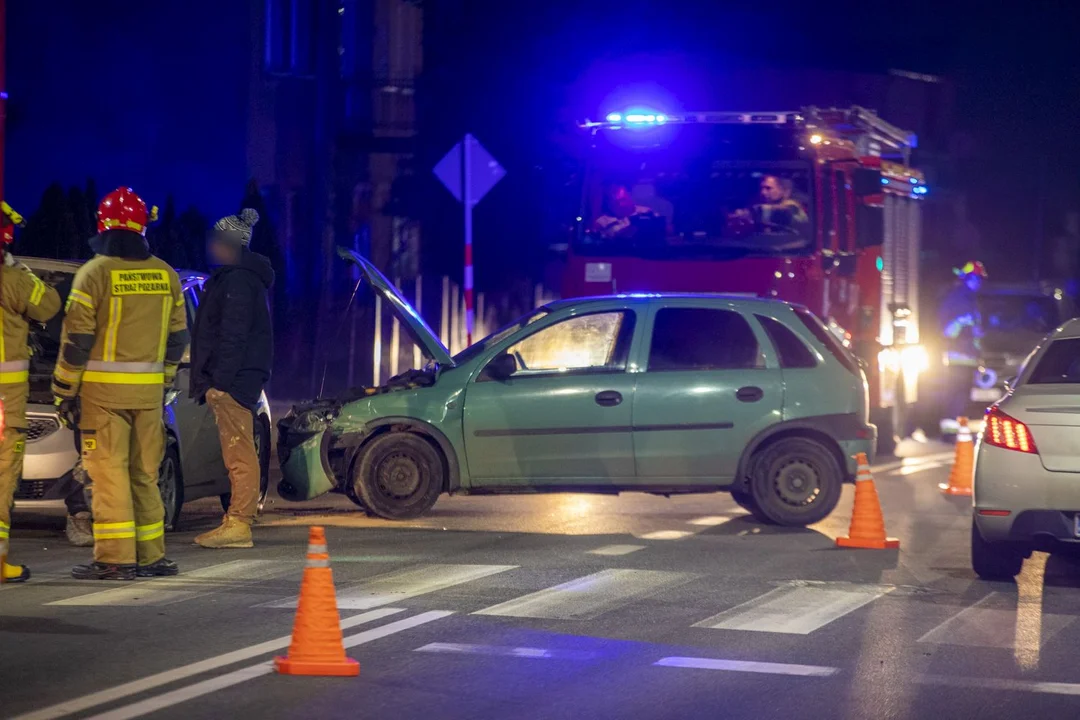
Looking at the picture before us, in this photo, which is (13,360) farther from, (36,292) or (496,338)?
(496,338)

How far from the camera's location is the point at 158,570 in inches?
364

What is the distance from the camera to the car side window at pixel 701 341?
40.0 feet

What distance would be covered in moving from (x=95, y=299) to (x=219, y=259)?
1499 mm

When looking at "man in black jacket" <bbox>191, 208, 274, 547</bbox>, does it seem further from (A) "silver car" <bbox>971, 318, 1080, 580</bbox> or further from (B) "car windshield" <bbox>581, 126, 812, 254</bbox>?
(B) "car windshield" <bbox>581, 126, 812, 254</bbox>

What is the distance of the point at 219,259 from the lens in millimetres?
10547

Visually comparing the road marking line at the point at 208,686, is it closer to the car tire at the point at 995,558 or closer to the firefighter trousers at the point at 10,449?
the firefighter trousers at the point at 10,449

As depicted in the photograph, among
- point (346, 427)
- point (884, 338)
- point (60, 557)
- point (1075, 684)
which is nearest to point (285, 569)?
point (60, 557)

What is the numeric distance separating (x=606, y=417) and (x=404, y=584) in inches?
125

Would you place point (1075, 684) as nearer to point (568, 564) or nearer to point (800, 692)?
point (800, 692)

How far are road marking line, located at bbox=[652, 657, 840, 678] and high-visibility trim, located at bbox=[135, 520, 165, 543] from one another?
328 cm

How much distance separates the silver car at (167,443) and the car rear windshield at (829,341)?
3.81 metres

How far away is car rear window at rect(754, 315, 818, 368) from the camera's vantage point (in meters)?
12.3

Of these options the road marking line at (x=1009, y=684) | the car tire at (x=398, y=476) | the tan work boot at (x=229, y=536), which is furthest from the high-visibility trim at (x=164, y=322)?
the road marking line at (x=1009, y=684)

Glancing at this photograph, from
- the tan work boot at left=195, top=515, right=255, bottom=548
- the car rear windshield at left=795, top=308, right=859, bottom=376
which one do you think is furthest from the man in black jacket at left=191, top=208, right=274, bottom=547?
the car rear windshield at left=795, top=308, right=859, bottom=376
